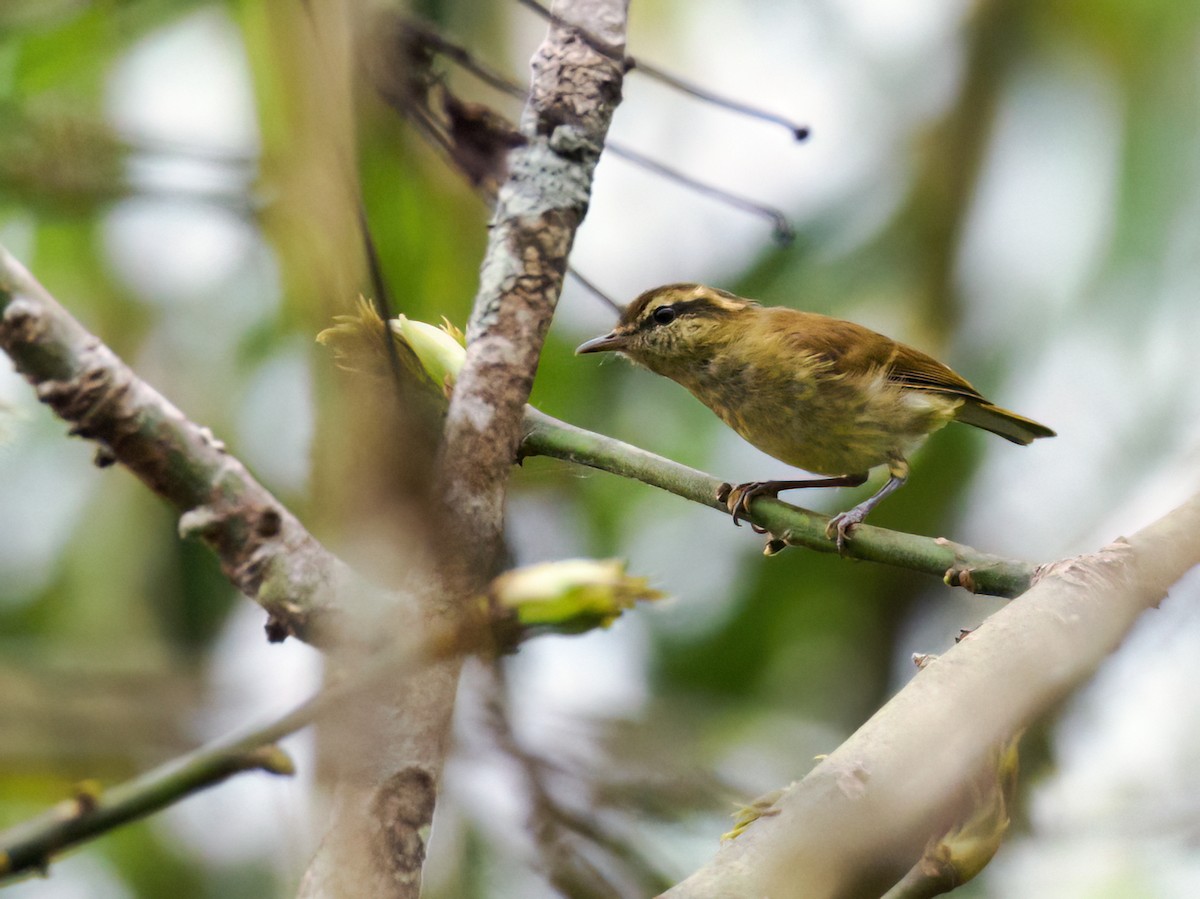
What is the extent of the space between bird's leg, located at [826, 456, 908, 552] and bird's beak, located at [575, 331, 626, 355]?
706 millimetres

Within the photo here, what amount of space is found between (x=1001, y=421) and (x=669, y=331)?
96 cm

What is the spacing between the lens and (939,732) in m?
0.95

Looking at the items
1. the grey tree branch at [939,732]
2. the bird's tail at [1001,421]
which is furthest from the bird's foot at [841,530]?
the bird's tail at [1001,421]

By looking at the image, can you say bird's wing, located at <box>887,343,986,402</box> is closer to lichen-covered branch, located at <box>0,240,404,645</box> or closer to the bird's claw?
the bird's claw

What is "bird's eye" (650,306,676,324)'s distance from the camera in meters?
2.71

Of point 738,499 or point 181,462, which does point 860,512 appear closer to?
point 738,499

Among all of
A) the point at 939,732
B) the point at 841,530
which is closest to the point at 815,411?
the point at 841,530

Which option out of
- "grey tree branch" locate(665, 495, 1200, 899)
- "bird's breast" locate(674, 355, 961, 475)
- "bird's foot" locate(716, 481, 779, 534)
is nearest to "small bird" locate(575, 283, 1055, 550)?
"bird's breast" locate(674, 355, 961, 475)

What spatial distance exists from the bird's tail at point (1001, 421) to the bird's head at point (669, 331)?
0.66 metres

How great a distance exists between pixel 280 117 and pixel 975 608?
262 centimetres

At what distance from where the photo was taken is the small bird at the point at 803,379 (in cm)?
259

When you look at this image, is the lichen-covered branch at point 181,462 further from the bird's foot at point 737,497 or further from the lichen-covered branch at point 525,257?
the bird's foot at point 737,497

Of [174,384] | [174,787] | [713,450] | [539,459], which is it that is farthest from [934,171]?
[174,787]

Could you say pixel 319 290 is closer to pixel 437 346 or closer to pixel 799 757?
pixel 437 346
